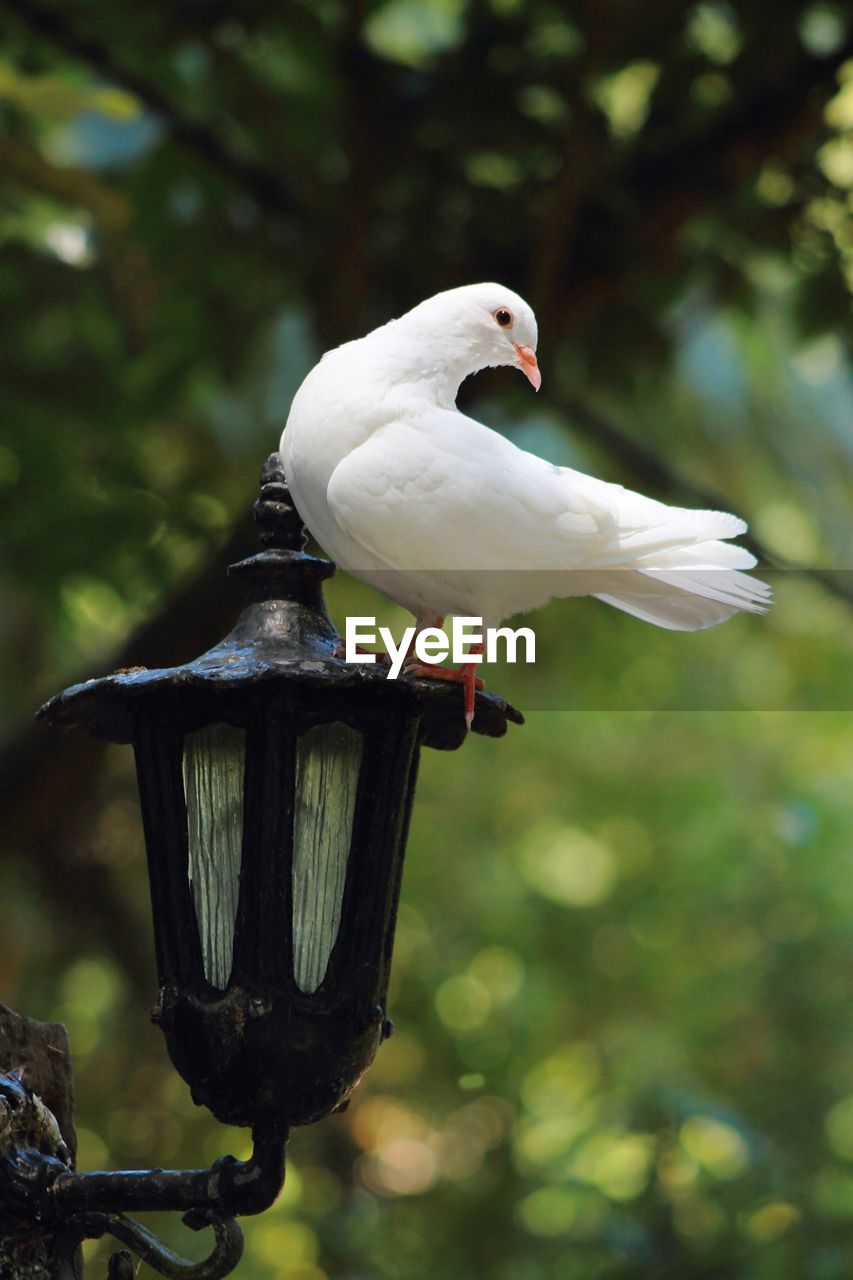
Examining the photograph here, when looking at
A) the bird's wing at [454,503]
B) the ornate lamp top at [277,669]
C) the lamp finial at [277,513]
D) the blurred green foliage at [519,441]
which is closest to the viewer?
the ornate lamp top at [277,669]

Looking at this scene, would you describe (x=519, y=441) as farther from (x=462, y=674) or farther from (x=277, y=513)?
(x=462, y=674)

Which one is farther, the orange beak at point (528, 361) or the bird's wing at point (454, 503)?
the orange beak at point (528, 361)

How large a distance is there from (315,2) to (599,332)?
4.81 feet

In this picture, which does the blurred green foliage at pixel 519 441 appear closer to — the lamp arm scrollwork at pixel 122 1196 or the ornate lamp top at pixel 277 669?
the ornate lamp top at pixel 277 669

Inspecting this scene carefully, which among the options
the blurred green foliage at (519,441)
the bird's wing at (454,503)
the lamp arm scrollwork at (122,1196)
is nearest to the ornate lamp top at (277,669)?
the bird's wing at (454,503)

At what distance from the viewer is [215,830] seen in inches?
79.8

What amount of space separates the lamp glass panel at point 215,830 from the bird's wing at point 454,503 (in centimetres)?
33

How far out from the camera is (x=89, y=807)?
19.1 ft

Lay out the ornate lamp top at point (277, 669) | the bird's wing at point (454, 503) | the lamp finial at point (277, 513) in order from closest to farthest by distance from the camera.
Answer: the ornate lamp top at point (277, 669) < the bird's wing at point (454, 503) < the lamp finial at point (277, 513)

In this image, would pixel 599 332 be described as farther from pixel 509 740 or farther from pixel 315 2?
pixel 509 740

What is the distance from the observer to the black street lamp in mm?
1938

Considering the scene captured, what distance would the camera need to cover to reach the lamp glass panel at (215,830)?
1988 millimetres

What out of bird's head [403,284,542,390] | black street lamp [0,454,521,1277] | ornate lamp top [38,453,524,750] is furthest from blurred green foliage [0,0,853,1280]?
black street lamp [0,454,521,1277]

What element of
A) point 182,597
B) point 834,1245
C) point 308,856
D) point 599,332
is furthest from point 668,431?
point 308,856
